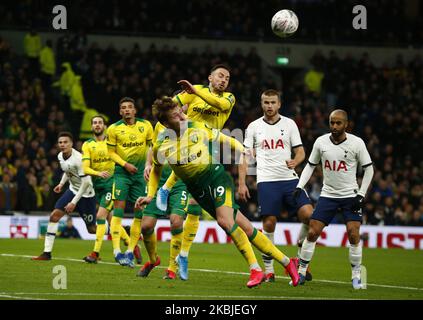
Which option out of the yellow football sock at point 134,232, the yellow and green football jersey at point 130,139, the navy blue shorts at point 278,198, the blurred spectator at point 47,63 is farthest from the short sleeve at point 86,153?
the blurred spectator at point 47,63

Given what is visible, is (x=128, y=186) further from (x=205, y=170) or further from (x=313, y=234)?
(x=205, y=170)

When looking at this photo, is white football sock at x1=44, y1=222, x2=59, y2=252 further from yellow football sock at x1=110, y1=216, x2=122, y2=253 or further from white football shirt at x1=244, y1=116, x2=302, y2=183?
white football shirt at x1=244, y1=116, x2=302, y2=183

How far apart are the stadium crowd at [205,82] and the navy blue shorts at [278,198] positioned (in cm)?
1277

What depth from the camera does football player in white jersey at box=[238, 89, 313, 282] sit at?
14109mm

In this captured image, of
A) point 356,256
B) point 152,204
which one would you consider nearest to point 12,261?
point 152,204

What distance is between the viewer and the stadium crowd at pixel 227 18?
32.8 meters

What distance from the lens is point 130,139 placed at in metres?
16.2

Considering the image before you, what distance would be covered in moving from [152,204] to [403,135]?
1989 centimetres

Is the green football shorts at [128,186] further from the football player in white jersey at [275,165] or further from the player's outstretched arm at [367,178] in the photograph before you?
the player's outstretched arm at [367,178]

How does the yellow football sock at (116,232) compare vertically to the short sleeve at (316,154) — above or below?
below

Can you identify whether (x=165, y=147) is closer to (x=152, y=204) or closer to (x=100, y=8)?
(x=152, y=204)

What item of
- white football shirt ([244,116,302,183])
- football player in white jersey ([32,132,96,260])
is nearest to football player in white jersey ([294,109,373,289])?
white football shirt ([244,116,302,183])

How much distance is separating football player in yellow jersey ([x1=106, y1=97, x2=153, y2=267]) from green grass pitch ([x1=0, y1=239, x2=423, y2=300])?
1.05 m

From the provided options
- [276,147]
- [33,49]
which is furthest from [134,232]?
[33,49]
